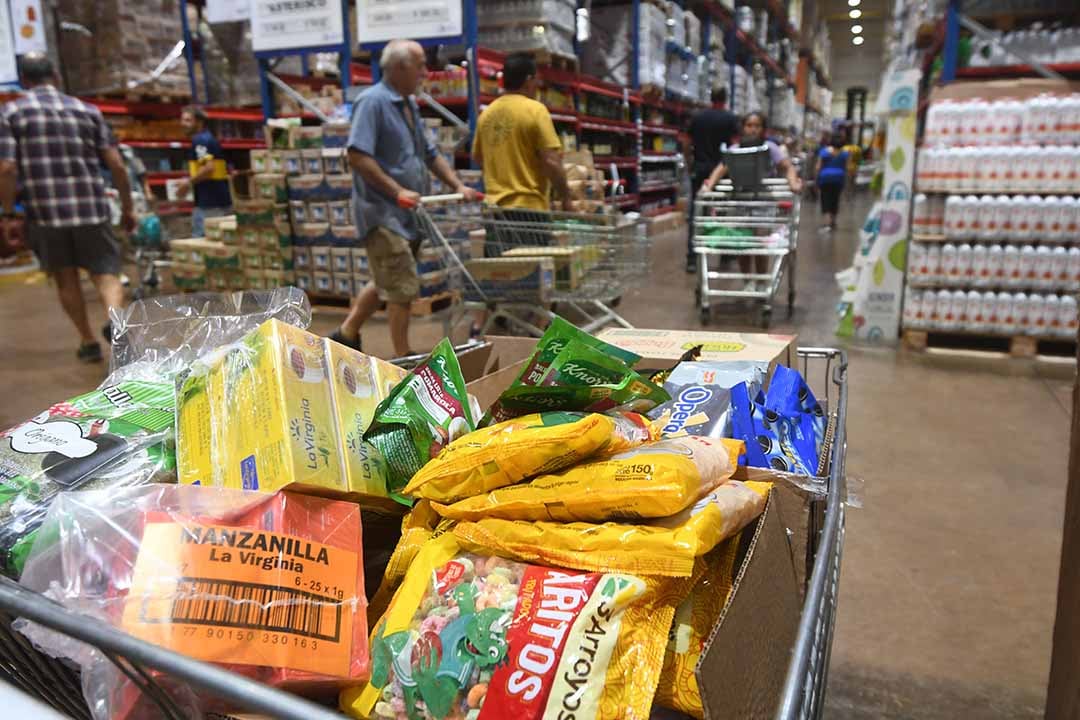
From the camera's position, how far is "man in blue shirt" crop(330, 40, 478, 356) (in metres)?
3.64

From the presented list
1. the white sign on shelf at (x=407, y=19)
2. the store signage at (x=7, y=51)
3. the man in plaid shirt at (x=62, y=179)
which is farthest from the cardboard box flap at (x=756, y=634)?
the store signage at (x=7, y=51)

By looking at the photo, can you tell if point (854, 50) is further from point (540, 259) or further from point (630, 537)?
point (630, 537)

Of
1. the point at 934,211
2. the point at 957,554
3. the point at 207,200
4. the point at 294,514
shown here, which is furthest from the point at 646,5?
the point at 294,514

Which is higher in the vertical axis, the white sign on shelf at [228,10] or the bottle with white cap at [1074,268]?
the white sign on shelf at [228,10]

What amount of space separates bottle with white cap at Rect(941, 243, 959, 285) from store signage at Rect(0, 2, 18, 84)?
7954 millimetres

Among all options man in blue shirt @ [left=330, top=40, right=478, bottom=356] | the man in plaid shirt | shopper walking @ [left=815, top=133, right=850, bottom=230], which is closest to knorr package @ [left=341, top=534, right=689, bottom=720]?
man in blue shirt @ [left=330, top=40, right=478, bottom=356]

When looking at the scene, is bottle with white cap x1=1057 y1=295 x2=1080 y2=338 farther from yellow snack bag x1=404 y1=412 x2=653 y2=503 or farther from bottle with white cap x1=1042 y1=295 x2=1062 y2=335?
yellow snack bag x1=404 y1=412 x2=653 y2=503

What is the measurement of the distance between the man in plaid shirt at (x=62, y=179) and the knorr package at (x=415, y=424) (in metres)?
3.60

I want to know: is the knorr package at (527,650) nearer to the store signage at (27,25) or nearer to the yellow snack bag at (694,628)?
the yellow snack bag at (694,628)

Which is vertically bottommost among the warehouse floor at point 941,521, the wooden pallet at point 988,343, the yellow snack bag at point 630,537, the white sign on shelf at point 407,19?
the warehouse floor at point 941,521

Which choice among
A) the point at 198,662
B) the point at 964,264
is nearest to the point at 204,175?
the point at 964,264

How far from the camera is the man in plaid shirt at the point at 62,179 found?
165 inches

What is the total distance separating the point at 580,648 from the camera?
0.78 m

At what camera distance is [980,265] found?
442 centimetres
